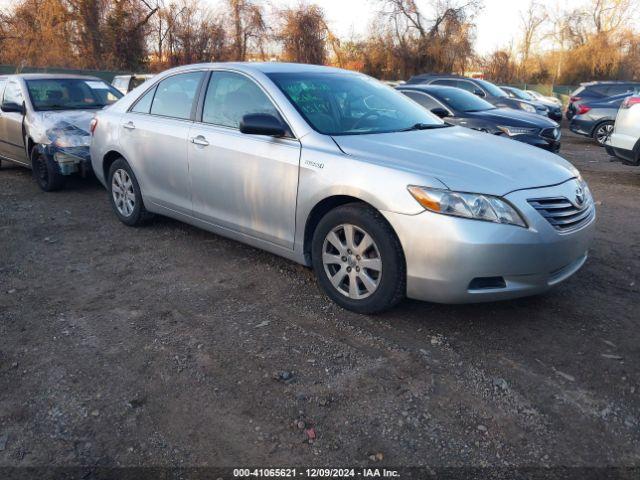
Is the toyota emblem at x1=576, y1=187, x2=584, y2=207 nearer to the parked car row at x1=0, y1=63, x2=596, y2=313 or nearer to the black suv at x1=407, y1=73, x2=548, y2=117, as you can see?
the parked car row at x1=0, y1=63, x2=596, y2=313

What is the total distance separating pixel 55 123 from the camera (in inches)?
281

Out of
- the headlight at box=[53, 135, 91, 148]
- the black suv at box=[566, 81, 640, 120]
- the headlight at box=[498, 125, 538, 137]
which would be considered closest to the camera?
the headlight at box=[53, 135, 91, 148]

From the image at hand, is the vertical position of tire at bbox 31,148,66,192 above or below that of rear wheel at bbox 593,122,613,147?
below

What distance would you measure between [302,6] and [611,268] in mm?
31781

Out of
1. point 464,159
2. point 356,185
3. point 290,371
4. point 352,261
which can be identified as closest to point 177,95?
point 356,185

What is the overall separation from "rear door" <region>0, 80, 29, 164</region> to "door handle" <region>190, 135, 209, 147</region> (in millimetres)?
4371

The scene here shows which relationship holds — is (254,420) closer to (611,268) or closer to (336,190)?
(336,190)

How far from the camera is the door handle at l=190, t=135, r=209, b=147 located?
446cm

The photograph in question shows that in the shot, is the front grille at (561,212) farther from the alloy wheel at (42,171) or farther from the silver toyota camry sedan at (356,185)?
the alloy wheel at (42,171)

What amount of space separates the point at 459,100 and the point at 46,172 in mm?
6796

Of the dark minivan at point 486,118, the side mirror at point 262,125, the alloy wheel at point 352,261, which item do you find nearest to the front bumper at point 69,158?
the side mirror at point 262,125

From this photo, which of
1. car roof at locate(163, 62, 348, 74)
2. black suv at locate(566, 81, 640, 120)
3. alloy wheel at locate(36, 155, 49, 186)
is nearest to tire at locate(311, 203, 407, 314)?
car roof at locate(163, 62, 348, 74)

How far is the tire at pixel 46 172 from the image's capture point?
7.09m

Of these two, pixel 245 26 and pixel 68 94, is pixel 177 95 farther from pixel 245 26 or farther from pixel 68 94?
pixel 245 26
